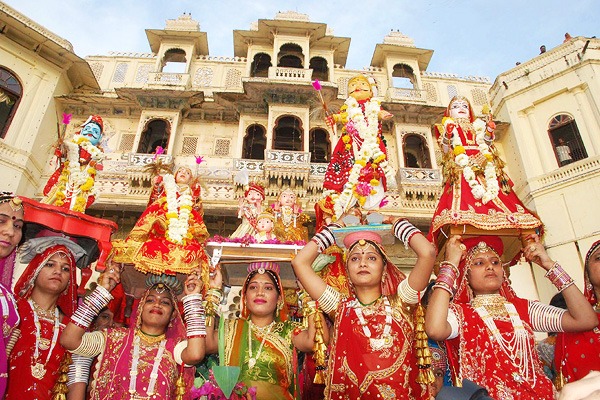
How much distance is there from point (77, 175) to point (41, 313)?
8.89ft

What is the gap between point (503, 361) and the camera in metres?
2.90

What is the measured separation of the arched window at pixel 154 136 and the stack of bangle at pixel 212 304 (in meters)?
9.55

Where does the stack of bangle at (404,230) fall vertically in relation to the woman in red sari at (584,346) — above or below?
above

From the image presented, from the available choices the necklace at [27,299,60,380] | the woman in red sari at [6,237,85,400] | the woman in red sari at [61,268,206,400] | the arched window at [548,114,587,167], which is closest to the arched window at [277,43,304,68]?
the arched window at [548,114,587,167]

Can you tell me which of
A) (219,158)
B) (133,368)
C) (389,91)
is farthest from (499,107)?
(133,368)

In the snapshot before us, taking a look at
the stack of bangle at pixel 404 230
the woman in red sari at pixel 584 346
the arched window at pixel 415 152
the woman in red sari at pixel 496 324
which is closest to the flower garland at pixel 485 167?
the woman in red sari at pixel 496 324

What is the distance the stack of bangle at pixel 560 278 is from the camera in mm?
3020

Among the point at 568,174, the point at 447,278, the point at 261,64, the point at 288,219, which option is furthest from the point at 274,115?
the point at 447,278

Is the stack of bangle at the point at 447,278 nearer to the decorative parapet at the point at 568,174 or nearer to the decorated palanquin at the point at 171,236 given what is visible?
the decorated palanquin at the point at 171,236

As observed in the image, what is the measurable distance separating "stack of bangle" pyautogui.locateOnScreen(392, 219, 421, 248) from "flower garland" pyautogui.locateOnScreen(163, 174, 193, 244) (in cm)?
271

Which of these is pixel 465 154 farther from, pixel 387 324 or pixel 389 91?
pixel 389 91

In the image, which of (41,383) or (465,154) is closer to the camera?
(41,383)

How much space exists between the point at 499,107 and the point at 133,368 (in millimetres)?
13833

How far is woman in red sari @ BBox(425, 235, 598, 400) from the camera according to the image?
281 cm
